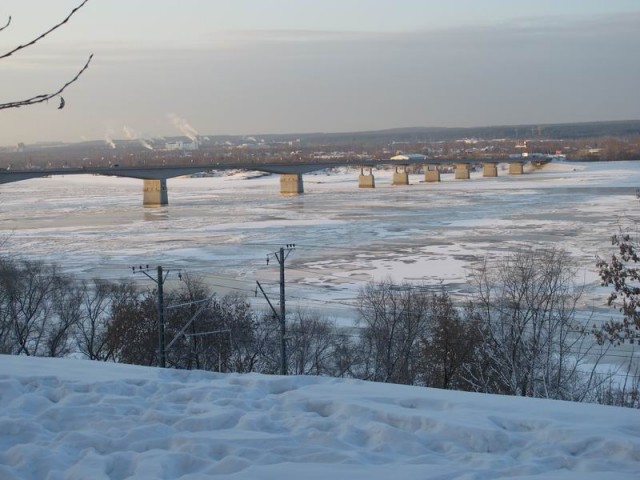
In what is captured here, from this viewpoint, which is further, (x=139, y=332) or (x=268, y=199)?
(x=268, y=199)

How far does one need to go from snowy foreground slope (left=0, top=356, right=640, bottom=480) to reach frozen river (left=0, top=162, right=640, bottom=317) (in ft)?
43.2

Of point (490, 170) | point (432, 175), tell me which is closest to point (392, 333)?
point (432, 175)

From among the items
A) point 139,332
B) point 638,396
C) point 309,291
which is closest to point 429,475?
point 638,396

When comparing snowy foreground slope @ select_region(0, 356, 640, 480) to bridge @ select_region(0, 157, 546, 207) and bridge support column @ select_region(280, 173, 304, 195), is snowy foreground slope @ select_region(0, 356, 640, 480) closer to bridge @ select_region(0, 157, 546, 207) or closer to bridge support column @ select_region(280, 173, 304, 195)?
bridge @ select_region(0, 157, 546, 207)

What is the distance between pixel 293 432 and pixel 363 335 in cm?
1200

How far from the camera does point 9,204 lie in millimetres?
64812

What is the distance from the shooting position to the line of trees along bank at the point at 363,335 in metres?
13.8

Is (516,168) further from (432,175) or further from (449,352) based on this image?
(449,352)

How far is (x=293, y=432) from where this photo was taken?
4.75 m

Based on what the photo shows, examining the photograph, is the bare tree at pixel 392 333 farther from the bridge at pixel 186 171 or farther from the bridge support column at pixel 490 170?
the bridge support column at pixel 490 170

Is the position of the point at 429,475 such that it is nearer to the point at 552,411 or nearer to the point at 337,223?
the point at 552,411

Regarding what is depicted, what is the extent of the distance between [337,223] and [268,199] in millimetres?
24200

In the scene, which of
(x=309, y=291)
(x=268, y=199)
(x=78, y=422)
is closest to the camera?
(x=78, y=422)

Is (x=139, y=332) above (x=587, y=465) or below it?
below
